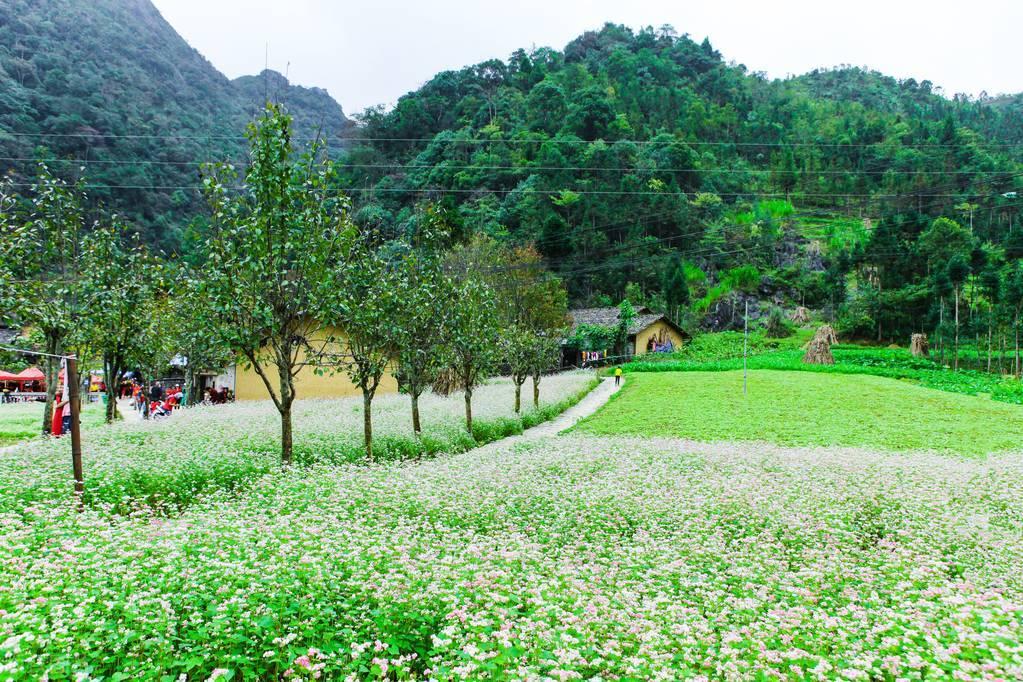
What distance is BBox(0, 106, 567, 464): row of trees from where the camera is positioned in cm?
1235

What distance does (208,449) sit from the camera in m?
13.2

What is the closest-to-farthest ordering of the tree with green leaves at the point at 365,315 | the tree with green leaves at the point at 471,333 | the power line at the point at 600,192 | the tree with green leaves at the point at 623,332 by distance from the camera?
1. the tree with green leaves at the point at 365,315
2. the tree with green leaves at the point at 471,333
3. the tree with green leaves at the point at 623,332
4. the power line at the point at 600,192

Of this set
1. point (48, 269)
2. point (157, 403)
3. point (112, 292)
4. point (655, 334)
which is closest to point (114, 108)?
point (157, 403)

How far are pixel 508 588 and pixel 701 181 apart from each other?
89.6 meters

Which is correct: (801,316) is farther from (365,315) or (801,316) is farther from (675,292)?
(365,315)

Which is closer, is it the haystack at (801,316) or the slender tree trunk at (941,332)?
the slender tree trunk at (941,332)

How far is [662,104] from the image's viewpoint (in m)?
108

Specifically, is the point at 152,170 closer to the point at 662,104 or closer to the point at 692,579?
the point at 692,579

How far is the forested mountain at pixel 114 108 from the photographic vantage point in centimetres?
6028

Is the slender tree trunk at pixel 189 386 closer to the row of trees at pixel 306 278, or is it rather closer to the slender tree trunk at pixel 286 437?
the row of trees at pixel 306 278

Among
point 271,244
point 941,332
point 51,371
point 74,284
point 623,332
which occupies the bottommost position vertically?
point 51,371

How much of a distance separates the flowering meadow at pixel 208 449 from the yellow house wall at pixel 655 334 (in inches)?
1099

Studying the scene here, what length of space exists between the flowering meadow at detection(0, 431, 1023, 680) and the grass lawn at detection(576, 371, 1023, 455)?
1087cm

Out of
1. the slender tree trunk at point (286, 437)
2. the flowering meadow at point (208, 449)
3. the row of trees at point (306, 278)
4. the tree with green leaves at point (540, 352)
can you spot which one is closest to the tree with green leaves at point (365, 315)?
the row of trees at point (306, 278)
